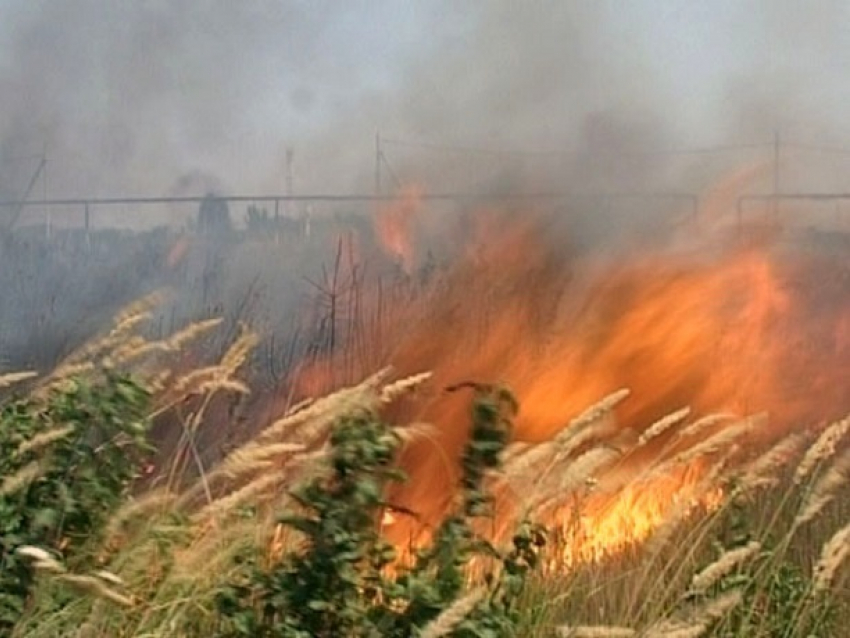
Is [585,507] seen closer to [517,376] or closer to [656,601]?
[656,601]

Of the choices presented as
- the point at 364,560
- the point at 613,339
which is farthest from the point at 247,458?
the point at 613,339

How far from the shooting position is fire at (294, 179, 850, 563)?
5.96m

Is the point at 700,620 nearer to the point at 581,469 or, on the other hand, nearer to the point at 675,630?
the point at 675,630

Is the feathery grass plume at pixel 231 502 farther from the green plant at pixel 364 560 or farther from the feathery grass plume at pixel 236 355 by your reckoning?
the feathery grass plume at pixel 236 355

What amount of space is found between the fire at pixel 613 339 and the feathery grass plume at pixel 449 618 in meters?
1.78

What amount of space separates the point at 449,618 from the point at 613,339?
4363mm

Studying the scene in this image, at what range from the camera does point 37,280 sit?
27.5ft

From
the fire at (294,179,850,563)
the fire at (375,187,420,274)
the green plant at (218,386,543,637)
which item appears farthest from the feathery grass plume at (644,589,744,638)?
the fire at (375,187,420,274)

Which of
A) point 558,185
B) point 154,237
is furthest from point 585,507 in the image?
point 154,237

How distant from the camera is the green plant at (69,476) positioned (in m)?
3.54

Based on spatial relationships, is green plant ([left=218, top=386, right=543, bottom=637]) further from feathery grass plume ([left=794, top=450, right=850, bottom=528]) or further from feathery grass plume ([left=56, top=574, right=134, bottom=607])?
feathery grass plume ([left=794, top=450, right=850, bottom=528])

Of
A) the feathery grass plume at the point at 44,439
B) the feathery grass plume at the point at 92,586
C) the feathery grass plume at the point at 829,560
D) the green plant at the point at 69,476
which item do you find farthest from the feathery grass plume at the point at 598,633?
the feathery grass plume at the point at 44,439

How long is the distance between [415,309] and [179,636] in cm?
351

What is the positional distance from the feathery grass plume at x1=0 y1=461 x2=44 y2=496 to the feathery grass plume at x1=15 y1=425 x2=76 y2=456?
0.04 metres
